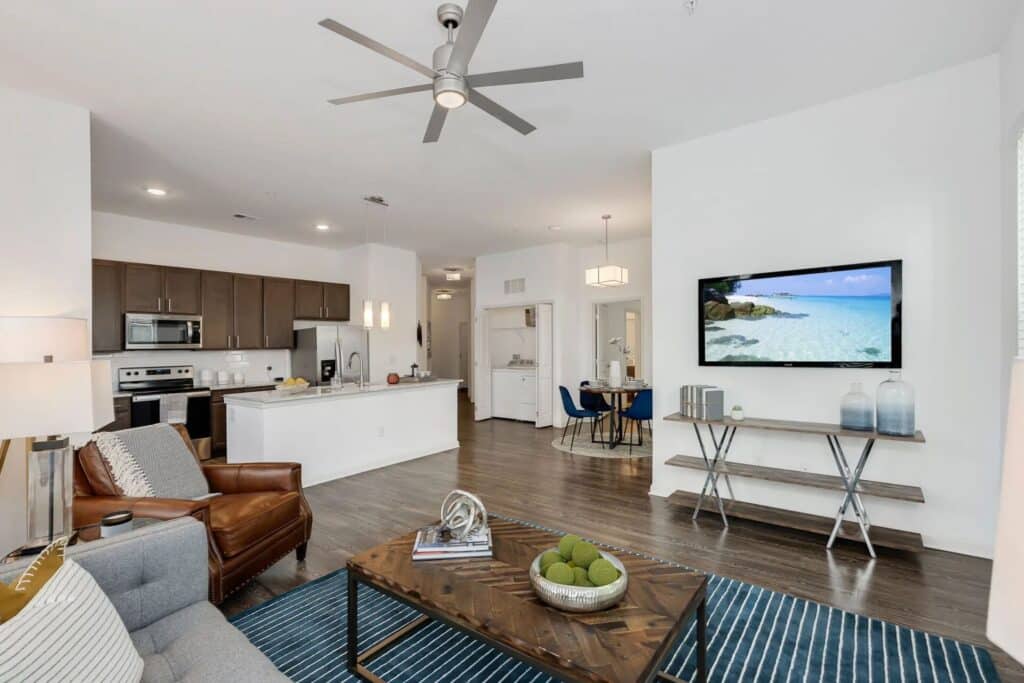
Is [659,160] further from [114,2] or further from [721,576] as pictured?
[114,2]

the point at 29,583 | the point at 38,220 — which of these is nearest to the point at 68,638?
the point at 29,583

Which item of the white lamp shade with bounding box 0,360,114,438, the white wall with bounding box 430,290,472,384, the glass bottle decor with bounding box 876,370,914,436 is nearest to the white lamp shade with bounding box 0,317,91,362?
the white lamp shade with bounding box 0,360,114,438

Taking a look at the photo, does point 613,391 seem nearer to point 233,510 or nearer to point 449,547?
point 449,547

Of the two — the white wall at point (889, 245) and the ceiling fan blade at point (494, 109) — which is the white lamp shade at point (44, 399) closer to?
the ceiling fan blade at point (494, 109)

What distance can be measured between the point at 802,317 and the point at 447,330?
1043 cm

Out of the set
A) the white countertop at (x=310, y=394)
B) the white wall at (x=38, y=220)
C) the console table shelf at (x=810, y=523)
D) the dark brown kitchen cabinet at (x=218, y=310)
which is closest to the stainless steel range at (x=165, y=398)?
the dark brown kitchen cabinet at (x=218, y=310)

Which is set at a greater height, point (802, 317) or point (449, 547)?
point (802, 317)

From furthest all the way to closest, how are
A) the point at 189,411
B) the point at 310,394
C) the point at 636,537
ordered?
the point at 189,411, the point at 310,394, the point at 636,537

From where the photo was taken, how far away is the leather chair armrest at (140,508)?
7.11 feet

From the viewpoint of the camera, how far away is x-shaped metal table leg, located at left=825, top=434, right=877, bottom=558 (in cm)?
299

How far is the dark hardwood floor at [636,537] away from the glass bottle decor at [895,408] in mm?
804

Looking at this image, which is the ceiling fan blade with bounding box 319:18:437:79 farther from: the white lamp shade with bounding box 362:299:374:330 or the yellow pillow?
the white lamp shade with bounding box 362:299:374:330

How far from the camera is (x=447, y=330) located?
13.1 metres

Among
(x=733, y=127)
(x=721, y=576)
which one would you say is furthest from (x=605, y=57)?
(x=721, y=576)
